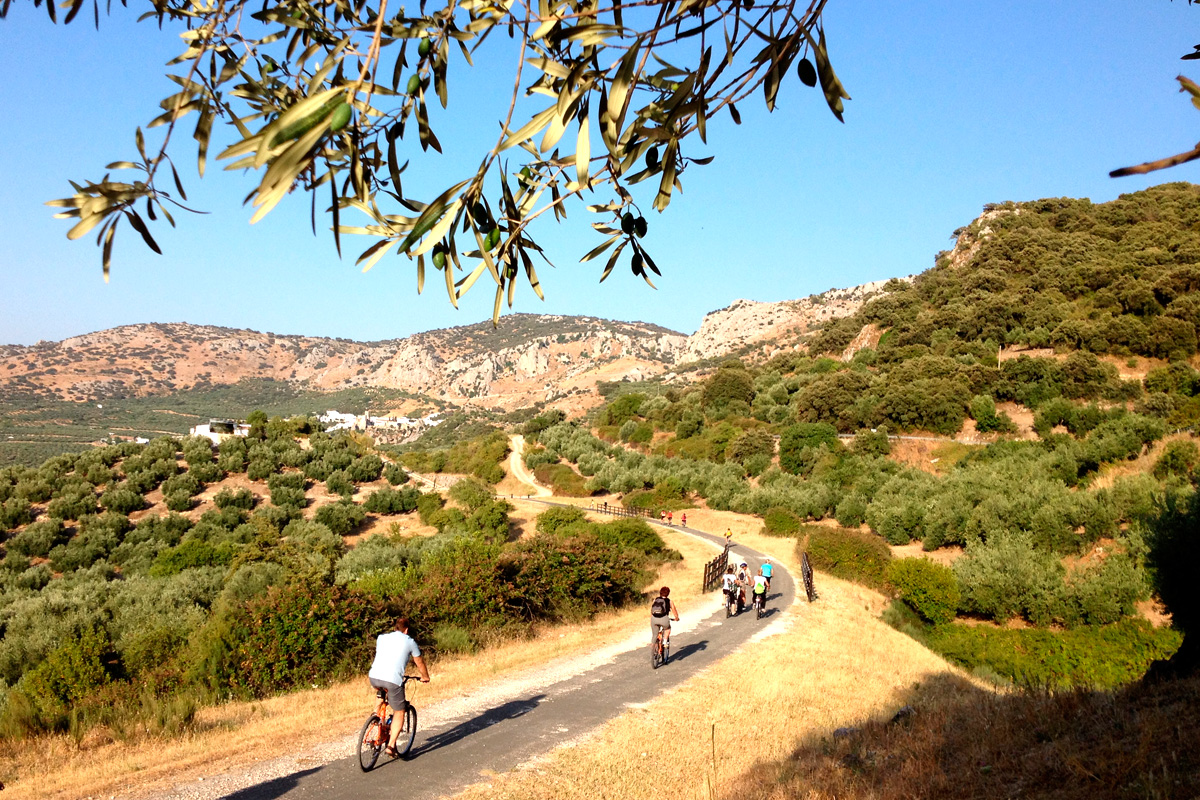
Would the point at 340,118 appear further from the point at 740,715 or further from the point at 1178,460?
the point at 1178,460

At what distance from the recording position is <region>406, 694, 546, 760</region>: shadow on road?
8820 millimetres

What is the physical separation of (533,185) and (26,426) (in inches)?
4768

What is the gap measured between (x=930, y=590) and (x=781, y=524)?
50.4 feet

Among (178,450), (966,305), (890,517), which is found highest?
(966,305)

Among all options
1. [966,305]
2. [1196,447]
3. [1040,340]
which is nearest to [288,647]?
[1196,447]

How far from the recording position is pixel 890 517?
3375cm

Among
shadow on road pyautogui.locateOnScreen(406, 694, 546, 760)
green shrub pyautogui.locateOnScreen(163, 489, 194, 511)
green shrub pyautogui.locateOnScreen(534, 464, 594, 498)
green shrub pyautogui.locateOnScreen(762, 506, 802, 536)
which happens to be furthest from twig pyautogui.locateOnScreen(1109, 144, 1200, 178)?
green shrub pyautogui.locateOnScreen(534, 464, 594, 498)

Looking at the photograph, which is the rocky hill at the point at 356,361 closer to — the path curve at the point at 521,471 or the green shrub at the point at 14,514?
the path curve at the point at 521,471

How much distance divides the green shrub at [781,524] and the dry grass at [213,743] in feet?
87.9

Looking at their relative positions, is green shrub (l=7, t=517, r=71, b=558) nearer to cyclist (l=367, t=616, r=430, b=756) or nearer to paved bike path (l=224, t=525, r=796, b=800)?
paved bike path (l=224, t=525, r=796, b=800)

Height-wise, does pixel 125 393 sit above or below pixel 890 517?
above

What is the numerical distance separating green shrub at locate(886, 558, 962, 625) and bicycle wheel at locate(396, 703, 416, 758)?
20244mm

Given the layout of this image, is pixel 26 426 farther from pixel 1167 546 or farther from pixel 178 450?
pixel 1167 546

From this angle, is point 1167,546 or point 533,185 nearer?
point 533,185
